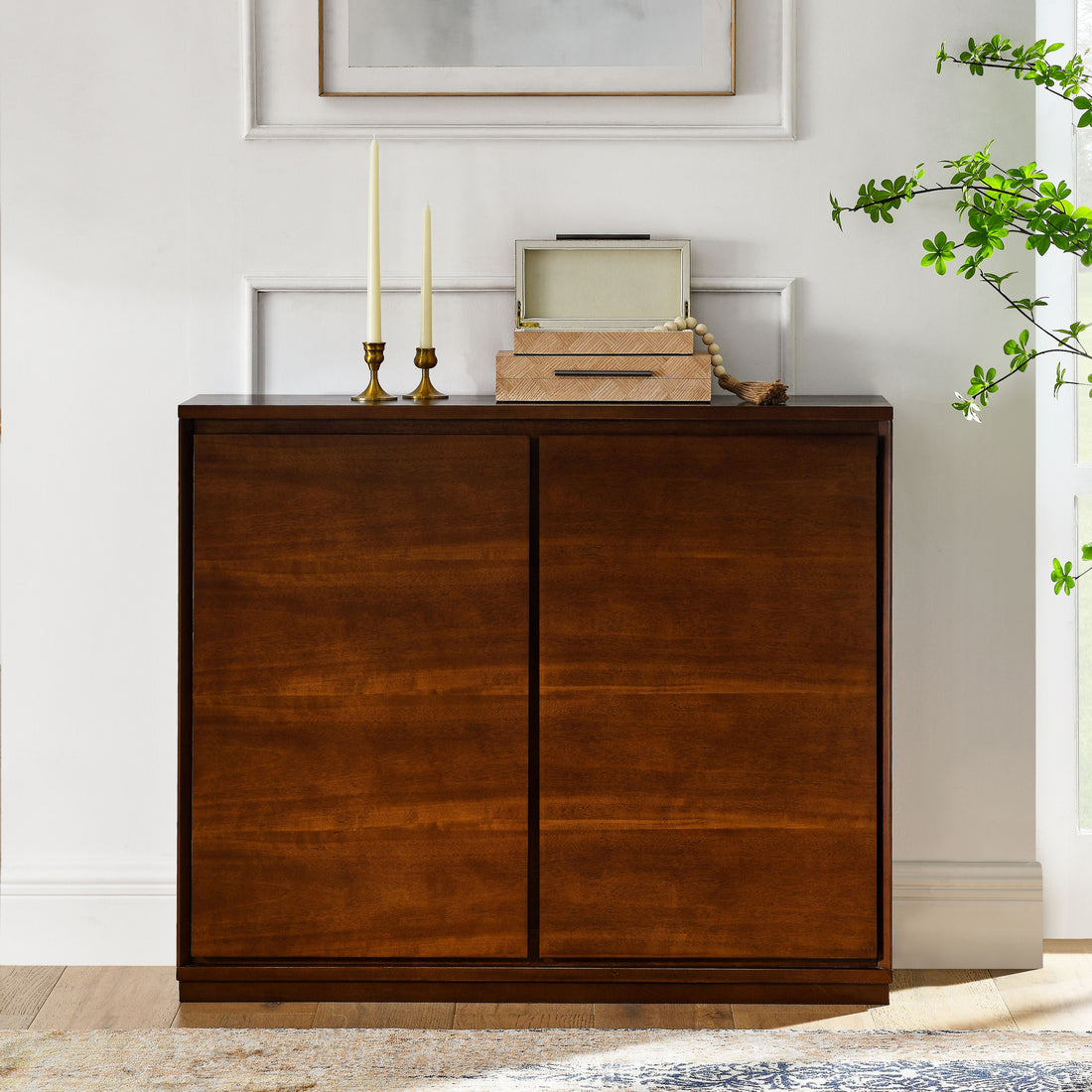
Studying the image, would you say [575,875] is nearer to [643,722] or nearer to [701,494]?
[643,722]

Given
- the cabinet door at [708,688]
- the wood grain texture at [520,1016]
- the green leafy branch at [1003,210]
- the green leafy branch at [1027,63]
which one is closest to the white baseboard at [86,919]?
the wood grain texture at [520,1016]

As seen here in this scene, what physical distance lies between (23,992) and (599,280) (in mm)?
1551

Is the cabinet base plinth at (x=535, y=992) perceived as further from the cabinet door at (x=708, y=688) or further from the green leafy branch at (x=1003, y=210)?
the green leafy branch at (x=1003, y=210)

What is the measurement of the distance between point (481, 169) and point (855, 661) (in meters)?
1.05

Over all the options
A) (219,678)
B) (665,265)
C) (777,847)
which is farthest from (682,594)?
(219,678)

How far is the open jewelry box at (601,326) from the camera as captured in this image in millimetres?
1882

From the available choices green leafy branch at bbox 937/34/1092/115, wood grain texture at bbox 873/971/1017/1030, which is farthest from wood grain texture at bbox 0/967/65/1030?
green leafy branch at bbox 937/34/1092/115

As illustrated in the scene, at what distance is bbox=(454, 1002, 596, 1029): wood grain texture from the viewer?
1891mm

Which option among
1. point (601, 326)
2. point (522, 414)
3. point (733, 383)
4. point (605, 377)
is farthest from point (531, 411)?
point (733, 383)

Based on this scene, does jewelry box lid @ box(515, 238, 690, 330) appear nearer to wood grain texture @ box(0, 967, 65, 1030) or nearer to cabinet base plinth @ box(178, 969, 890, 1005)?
cabinet base plinth @ box(178, 969, 890, 1005)

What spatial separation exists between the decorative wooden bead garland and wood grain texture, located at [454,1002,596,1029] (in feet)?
3.30

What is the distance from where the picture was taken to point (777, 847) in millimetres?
1876

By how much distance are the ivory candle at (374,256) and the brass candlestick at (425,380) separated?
72 millimetres

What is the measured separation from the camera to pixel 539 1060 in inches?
69.1
